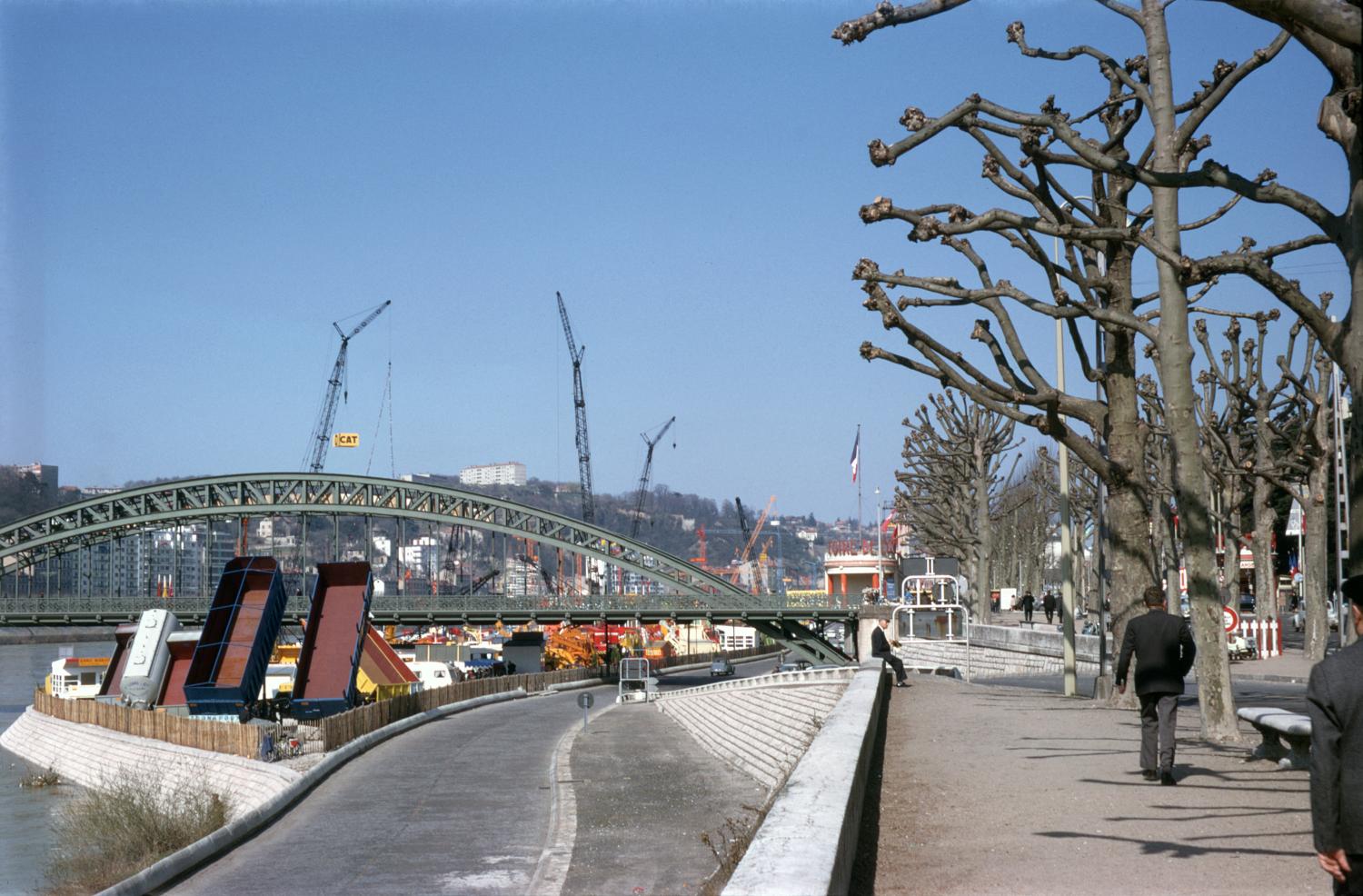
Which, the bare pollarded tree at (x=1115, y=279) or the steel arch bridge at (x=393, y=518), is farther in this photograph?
the steel arch bridge at (x=393, y=518)

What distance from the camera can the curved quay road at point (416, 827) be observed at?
932 inches

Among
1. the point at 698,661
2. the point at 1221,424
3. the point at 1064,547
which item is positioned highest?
the point at 1221,424

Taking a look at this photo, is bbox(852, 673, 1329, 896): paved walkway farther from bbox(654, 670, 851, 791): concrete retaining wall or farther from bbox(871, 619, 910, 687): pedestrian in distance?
bbox(871, 619, 910, 687): pedestrian in distance

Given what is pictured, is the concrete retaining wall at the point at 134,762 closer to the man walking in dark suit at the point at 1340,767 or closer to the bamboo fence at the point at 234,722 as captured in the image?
the bamboo fence at the point at 234,722

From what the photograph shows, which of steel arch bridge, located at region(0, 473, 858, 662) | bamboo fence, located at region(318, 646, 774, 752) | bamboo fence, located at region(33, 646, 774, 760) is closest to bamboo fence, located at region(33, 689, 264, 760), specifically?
bamboo fence, located at region(33, 646, 774, 760)

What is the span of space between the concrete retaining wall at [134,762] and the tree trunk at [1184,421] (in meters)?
24.9

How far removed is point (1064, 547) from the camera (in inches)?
1190

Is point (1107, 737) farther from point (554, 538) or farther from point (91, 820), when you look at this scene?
point (554, 538)

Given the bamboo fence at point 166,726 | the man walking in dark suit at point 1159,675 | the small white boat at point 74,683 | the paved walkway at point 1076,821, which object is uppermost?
the man walking in dark suit at point 1159,675

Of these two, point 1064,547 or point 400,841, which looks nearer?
point 400,841

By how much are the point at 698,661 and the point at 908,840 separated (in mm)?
107847

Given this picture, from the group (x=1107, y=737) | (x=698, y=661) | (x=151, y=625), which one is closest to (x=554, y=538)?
(x=698, y=661)

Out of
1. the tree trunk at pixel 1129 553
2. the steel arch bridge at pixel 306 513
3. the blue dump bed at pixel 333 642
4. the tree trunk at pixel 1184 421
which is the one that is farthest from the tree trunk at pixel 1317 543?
the steel arch bridge at pixel 306 513

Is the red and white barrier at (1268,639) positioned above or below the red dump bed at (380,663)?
above
